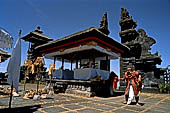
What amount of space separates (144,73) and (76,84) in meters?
7.54

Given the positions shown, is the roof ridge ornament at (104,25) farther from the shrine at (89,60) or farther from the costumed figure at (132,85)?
the costumed figure at (132,85)

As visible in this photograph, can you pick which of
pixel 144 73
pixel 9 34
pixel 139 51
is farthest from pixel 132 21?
pixel 9 34

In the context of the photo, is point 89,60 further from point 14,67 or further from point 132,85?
A: point 14,67

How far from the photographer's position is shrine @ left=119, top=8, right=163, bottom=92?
11.1 m

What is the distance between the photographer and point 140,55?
12.1m

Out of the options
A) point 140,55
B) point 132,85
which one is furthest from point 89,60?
point 140,55

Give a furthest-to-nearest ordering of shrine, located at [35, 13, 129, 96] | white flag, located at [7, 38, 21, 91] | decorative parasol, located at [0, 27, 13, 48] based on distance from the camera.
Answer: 1. shrine, located at [35, 13, 129, 96]
2. white flag, located at [7, 38, 21, 91]
3. decorative parasol, located at [0, 27, 13, 48]

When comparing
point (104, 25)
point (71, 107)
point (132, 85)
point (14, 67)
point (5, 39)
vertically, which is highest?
point (104, 25)

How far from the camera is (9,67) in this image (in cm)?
309

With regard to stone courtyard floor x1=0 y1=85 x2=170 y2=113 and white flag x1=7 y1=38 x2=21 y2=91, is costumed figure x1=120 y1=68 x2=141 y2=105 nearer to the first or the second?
stone courtyard floor x1=0 y1=85 x2=170 y2=113

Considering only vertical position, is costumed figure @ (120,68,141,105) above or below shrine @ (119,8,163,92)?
below

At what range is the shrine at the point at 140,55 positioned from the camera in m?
11.1

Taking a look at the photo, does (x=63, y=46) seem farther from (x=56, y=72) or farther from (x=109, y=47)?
(x=109, y=47)

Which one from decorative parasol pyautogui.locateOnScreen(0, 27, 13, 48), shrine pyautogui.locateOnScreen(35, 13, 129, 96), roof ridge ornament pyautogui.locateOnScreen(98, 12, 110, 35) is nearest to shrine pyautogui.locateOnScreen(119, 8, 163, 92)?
roof ridge ornament pyautogui.locateOnScreen(98, 12, 110, 35)
